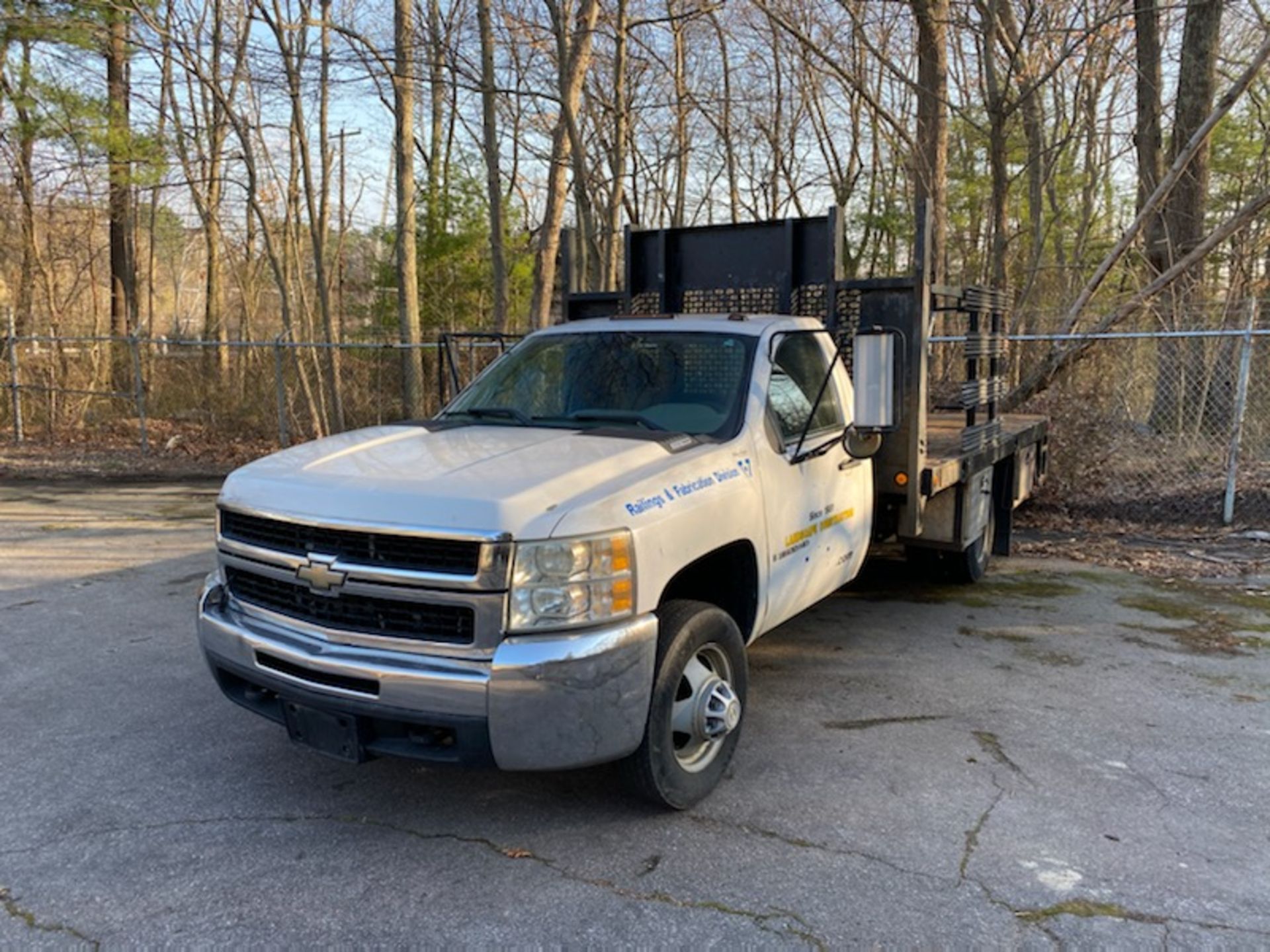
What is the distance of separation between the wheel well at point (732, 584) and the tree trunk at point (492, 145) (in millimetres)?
10015

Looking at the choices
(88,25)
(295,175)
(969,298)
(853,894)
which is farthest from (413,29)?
(853,894)

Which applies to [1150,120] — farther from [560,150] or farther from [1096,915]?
[1096,915]

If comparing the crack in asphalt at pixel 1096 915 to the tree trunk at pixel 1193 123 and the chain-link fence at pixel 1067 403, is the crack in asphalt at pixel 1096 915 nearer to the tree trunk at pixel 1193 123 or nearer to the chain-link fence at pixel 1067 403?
the chain-link fence at pixel 1067 403

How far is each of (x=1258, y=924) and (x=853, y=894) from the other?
125 centimetres

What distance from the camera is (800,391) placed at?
15.2ft

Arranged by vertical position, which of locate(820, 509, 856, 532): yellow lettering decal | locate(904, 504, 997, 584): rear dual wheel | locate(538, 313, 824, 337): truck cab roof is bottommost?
locate(904, 504, 997, 584): rear dual wheel

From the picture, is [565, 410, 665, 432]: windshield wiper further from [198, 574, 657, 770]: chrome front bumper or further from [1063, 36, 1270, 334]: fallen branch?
[1063, 36, 1270, 334]: fallen branch

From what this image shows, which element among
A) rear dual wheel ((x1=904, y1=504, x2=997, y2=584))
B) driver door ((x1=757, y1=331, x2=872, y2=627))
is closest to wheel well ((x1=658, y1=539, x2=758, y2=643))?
driver door ((x1=757, y1=331, x2=872, y2=627))

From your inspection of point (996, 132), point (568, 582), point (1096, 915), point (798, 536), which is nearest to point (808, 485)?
point (798, 536)

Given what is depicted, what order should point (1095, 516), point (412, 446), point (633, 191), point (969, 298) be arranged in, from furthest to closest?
point (633, 191), point (1095, 516), point (969, 298), point (412, 446)

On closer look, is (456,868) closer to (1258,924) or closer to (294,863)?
(294,863)

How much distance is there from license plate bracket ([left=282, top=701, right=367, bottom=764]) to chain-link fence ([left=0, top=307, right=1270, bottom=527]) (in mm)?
2533

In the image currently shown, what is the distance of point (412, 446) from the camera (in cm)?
392

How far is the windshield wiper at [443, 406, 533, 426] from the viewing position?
448cm
